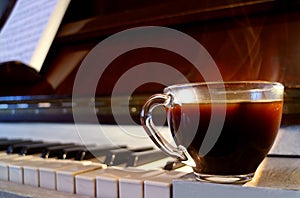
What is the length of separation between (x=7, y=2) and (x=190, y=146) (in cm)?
96

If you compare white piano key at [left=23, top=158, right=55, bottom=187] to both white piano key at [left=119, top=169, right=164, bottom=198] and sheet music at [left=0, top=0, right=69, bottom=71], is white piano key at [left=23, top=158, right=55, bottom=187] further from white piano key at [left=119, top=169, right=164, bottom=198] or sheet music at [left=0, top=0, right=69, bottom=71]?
sheet music at [left=0, top=0, right=69, bottom=71]

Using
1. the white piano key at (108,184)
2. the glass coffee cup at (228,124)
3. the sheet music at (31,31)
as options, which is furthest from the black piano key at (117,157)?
the sheet music at (31,31)

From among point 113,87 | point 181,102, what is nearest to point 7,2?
point 113,87

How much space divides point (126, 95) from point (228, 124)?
38cm

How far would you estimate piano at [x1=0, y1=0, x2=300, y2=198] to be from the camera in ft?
1.58

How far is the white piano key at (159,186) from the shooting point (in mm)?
416

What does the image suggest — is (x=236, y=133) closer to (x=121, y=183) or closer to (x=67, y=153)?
(x=121, y=183)

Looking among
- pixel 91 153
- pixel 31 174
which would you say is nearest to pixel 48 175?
pixel 31 174

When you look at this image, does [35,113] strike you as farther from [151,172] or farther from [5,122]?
[151,172]

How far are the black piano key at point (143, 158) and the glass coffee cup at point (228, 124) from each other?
0.64 ft

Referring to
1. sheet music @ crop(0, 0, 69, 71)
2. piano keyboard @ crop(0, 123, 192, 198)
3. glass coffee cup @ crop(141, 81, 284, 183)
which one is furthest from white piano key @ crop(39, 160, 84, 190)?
sheet music @ crop(0, 0, 69, 71)

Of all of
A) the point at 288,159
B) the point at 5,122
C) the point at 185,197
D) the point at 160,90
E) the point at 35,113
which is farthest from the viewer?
the point at 5,122

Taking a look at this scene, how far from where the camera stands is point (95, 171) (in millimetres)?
521

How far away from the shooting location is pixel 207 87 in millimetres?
400
